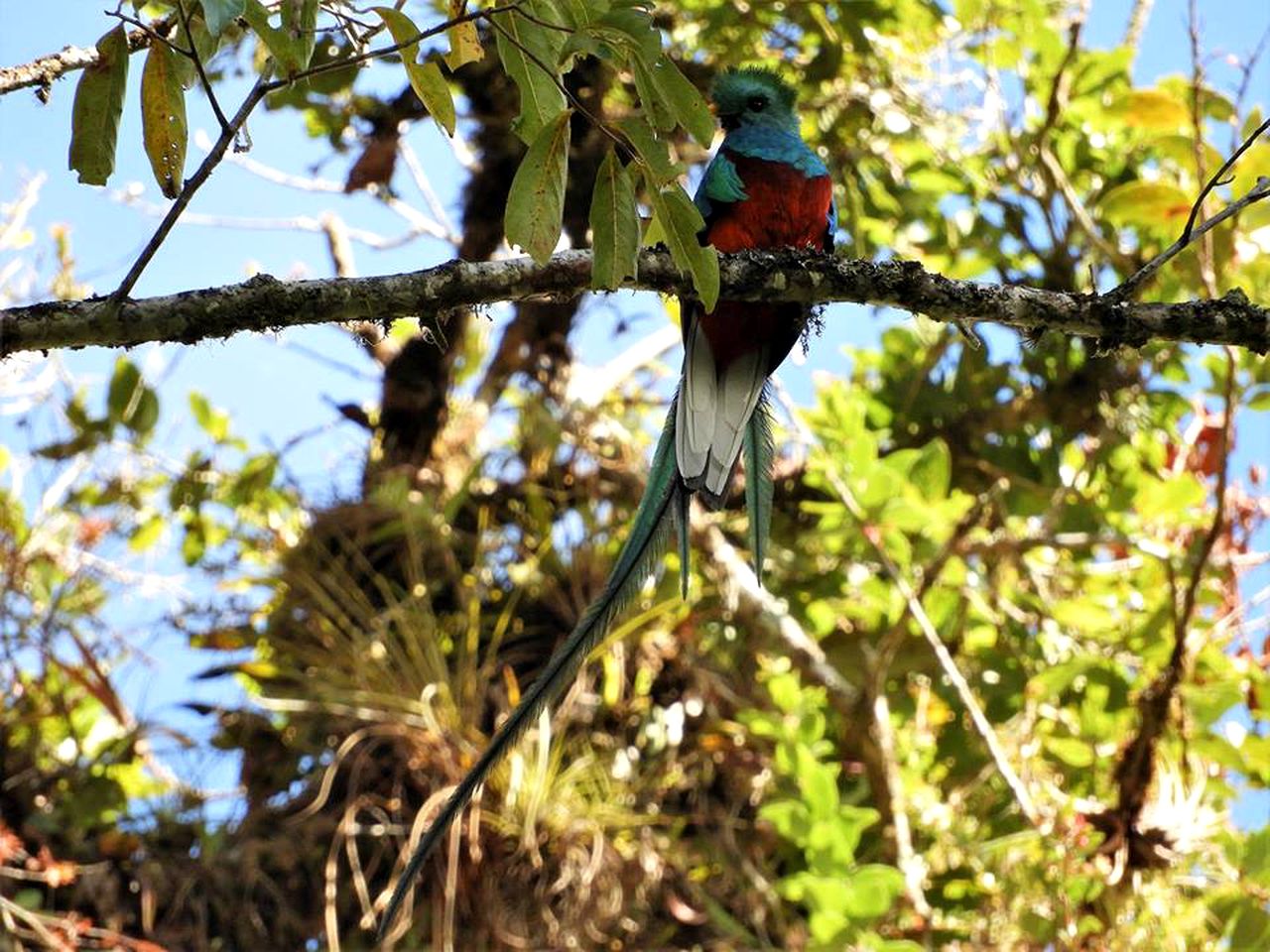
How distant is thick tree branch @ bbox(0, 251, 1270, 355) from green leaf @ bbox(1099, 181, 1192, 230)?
1024 millimetres

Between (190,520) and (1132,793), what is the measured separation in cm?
251

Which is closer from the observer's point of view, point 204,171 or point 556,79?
point 204,171

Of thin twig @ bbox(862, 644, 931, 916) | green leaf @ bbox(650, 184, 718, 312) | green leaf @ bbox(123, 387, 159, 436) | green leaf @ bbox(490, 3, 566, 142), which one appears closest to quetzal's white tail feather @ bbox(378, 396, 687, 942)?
green leaf @ bbox(650, 184, 718, 312)

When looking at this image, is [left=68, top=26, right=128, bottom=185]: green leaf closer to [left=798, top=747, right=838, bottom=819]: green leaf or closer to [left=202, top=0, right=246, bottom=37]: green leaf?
[left=202, top=0, right=246, bottom=37]: green leaf

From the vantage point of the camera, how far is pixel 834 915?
114 inches

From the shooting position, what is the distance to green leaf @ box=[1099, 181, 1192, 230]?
2.94 m

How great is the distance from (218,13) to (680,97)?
506mm

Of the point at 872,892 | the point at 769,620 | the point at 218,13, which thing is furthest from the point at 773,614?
the point at 218,13

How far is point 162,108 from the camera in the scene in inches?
66.8

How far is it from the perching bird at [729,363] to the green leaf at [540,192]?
27.1 inches

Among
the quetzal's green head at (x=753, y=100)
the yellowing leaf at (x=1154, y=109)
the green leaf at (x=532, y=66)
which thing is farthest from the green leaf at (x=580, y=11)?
the yellowing leaf at (x=1154, y=109)

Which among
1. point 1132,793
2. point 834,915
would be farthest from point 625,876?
point 1132,793

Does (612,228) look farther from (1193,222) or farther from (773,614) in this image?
(773,614)

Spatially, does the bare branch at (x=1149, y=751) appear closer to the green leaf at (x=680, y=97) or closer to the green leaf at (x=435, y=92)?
the green leaf at (x=680, y=97)
